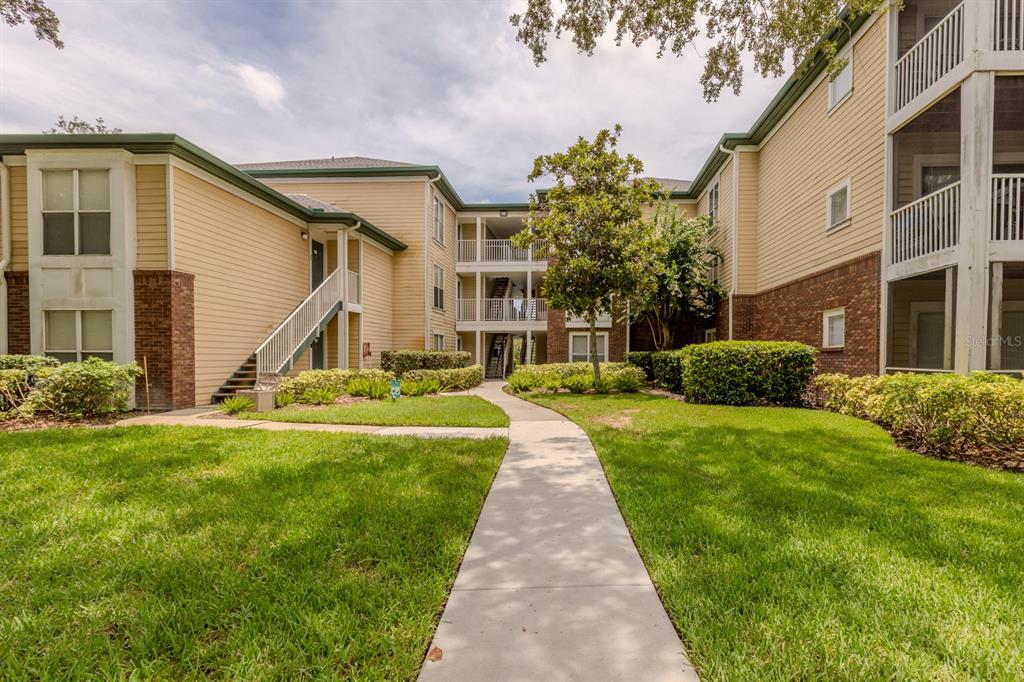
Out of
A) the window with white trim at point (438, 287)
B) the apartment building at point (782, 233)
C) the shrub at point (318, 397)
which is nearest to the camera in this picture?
the apartment building at point (782, 233)

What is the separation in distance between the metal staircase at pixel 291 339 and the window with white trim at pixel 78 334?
88.0 inches

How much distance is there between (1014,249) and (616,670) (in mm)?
8967

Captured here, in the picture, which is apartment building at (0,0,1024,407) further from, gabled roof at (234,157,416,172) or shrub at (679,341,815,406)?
gabled roof at (234,157,416,172)

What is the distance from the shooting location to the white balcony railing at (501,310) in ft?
66.8

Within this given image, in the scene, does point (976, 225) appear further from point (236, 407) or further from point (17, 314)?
point (17, 314)

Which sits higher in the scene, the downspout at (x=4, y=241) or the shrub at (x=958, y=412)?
the downspout at (x=4, y=241)

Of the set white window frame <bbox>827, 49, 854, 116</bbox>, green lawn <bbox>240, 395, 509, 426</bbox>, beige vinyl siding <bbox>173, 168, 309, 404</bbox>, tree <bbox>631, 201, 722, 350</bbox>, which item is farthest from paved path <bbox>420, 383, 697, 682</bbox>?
tree <bbox>631, 201, 722, 350</bbox>

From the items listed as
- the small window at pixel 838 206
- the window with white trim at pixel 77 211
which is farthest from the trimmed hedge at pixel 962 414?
the window with white trim at pixel 77 211

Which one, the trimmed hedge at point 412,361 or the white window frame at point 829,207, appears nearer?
the white window frame at point 829,207

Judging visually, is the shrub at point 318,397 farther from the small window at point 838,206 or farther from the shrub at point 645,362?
the small window at point 838,206

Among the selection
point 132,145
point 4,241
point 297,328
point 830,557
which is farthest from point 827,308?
point 4,241

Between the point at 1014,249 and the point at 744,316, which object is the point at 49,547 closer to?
the point at 1014,249

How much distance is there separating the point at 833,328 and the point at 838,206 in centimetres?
272

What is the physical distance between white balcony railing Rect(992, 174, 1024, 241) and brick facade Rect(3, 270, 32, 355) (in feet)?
57.0
